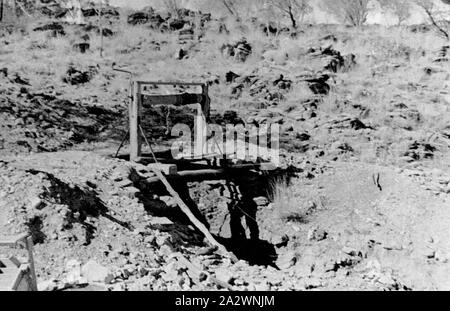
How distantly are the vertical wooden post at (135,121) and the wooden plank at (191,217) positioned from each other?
58 centimetres

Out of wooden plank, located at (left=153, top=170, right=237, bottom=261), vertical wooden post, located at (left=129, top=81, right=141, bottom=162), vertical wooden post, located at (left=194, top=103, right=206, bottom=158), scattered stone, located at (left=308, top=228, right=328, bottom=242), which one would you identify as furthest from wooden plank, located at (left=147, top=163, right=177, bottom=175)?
scattered stone, located at (left=308, top=228, right=328, bottom=242)

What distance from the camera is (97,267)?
4.53 metres

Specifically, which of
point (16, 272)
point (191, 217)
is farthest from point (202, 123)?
point (16, 272)

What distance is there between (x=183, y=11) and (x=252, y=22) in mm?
5032

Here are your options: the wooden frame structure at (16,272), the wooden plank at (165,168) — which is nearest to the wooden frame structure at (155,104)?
the wooden plank at (165,168)

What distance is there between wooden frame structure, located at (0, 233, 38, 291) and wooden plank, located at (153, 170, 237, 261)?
276cm

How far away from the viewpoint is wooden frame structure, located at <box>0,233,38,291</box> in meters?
3.42

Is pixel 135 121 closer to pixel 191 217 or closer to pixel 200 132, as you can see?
pixel 200 132

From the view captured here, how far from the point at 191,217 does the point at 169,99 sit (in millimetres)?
2418

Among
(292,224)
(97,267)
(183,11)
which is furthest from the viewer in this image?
(183,11)

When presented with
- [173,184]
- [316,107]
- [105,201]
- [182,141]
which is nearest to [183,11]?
[316,107]

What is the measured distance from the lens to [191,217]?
6.77 m

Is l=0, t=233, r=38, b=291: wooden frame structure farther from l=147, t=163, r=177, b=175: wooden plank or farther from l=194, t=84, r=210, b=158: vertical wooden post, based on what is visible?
l=194, t=84, r=210, b=158: vertical wooden post
